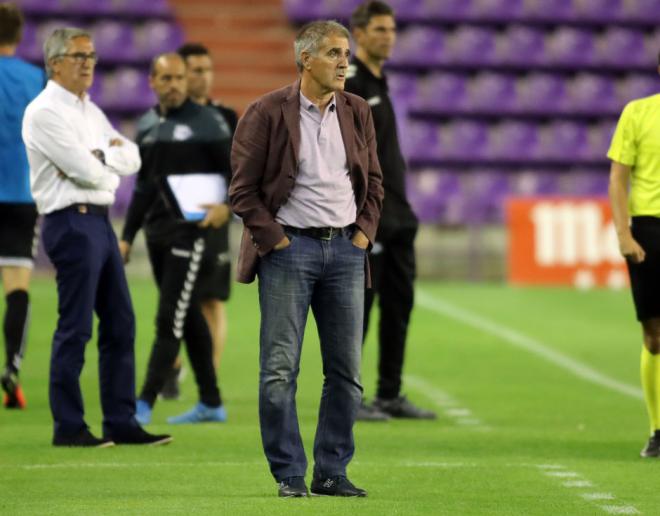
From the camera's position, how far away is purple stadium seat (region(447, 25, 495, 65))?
78.7 ft

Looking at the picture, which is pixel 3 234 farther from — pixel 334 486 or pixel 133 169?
pixel 334 486

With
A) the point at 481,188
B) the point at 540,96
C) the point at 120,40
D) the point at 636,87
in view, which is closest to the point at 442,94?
the point at 540,96

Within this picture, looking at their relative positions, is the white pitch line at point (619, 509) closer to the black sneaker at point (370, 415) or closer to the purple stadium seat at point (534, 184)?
the black sneaker at point (370, 415)

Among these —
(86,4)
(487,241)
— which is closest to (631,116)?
(487,241)

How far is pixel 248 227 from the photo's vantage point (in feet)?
19.4

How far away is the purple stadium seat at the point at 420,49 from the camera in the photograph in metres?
23.9

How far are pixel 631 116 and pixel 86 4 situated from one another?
17242 millimetres

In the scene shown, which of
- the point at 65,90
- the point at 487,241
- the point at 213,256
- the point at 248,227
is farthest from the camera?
the point at 487,241

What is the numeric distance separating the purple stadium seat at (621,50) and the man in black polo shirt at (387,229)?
1551cm

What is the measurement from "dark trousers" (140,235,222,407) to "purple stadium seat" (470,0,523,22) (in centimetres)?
1597

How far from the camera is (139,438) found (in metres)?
7.76

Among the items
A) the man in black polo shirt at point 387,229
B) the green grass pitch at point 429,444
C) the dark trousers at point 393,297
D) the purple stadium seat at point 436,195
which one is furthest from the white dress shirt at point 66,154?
the purple stadium seat at point 436,195

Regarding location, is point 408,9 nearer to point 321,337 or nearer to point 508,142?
point 508,142

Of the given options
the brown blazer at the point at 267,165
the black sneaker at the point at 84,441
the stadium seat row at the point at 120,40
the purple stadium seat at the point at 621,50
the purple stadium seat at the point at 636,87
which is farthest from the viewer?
the purple stadium seat at the point at 621,50
